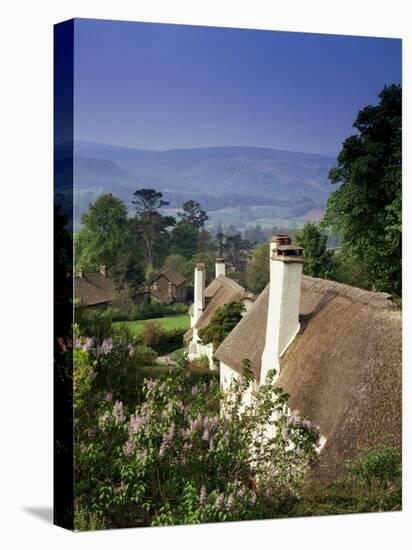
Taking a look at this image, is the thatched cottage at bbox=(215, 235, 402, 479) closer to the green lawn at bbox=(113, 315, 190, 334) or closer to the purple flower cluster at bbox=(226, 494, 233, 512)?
the green lawn at bbox=(113, 315, 190, 334)

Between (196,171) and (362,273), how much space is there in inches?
101

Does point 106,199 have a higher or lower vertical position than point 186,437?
higher

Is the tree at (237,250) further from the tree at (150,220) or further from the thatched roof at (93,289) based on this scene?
the thatched roof at (93,289)

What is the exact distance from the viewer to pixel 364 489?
14164mm

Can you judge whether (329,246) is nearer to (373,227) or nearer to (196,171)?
(373,227)

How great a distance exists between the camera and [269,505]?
13.7 metres

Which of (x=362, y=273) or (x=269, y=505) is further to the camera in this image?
(x=362, y=273)

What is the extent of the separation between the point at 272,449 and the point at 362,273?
103 inches

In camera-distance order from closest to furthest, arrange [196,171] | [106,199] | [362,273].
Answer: [106,199] → [196,171] → [362,273]

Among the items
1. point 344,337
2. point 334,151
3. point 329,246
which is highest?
point 334,151

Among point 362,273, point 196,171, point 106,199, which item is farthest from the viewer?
point 362,273

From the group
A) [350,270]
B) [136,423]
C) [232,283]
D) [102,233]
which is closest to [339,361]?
[350,270]

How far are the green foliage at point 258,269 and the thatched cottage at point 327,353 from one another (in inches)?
2.8

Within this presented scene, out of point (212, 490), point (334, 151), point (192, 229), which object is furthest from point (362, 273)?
point (212, 490)
